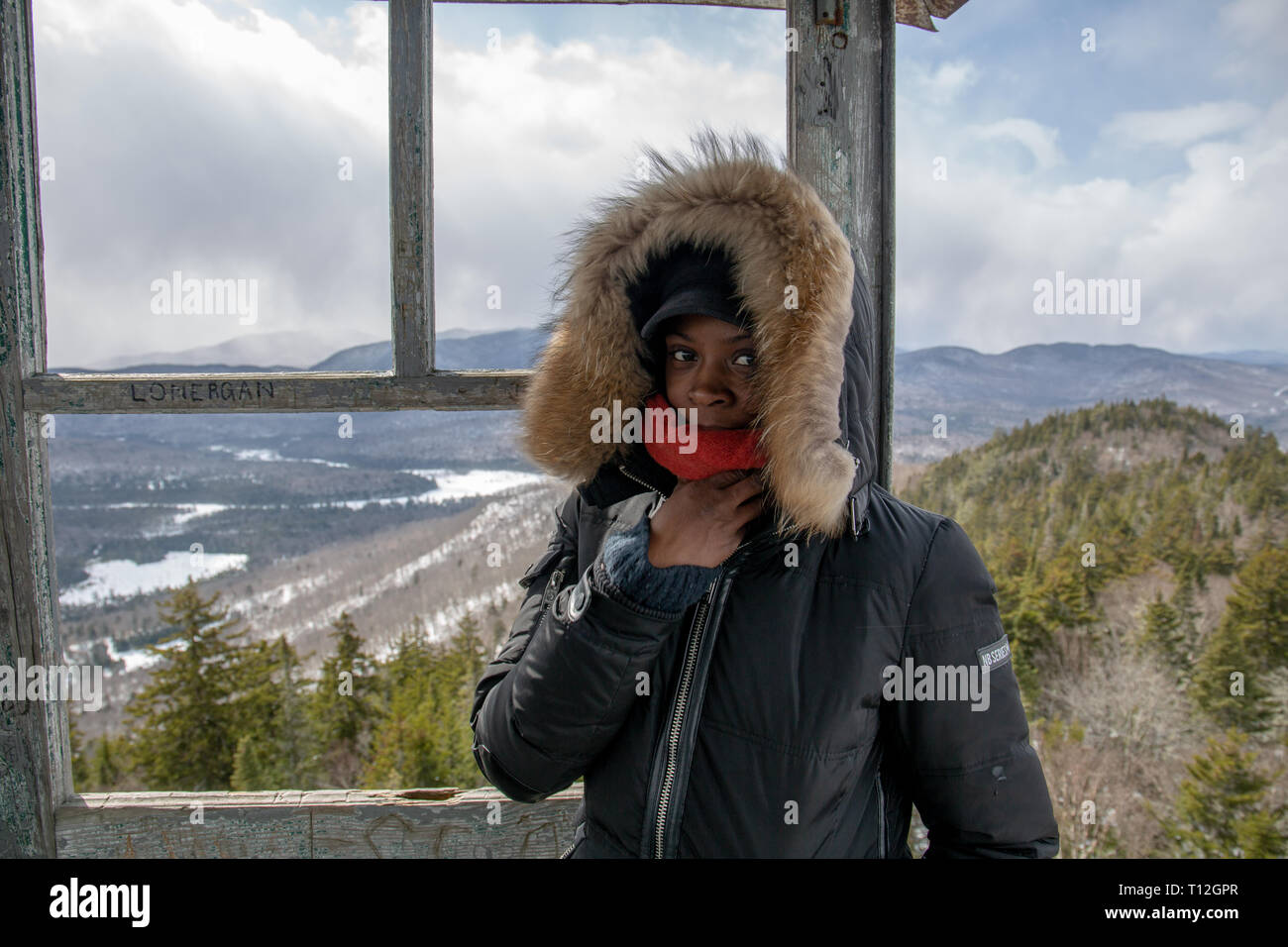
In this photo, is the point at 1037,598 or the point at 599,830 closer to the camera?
the point at 599,830

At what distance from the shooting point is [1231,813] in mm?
17422

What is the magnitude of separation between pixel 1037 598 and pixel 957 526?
35.4 m

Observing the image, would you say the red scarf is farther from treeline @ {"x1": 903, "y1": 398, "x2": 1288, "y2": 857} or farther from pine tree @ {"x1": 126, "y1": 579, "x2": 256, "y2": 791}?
treeline @ {"x1": 903, "y1": 398, "x2": 1288, "y2": 857}

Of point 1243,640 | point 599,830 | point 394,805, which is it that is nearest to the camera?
point 599,830

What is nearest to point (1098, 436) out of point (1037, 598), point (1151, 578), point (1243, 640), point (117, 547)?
point (1151, 578)

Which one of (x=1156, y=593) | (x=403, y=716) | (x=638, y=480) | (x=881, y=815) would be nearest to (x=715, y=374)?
(x=638, y=480)

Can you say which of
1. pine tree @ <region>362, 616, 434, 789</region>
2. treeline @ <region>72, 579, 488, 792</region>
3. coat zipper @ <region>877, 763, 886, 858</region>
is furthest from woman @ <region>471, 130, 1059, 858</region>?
pine tree @ <region>362, 616, 434, 789</region>

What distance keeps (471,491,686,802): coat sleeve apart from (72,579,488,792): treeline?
952cm

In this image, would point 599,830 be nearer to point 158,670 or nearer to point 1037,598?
point 158,670

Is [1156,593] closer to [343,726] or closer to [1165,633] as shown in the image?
[1165,633]

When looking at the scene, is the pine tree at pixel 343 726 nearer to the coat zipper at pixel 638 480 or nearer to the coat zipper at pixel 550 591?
the coat zipper at pixel 550 591

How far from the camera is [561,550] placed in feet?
5.83

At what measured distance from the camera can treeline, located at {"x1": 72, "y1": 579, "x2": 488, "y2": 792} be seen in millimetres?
11273

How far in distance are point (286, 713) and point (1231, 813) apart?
69.4 ft
